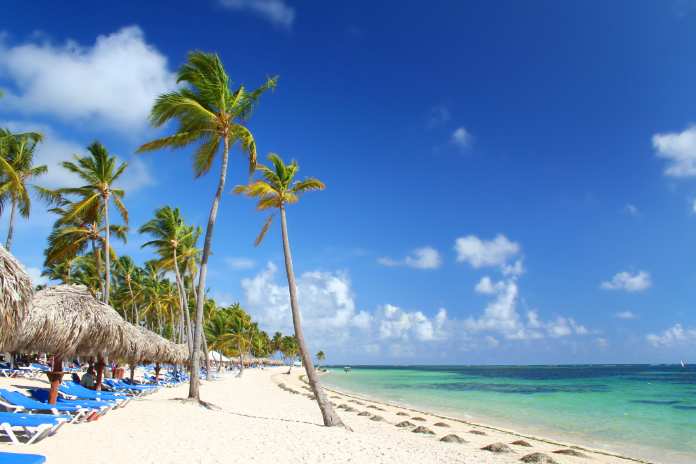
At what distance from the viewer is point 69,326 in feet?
34.2

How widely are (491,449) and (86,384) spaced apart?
13.0 meters

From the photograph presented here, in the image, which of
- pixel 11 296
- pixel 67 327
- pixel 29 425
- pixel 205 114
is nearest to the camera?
pixel 11 296

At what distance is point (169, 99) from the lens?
13.7 metres

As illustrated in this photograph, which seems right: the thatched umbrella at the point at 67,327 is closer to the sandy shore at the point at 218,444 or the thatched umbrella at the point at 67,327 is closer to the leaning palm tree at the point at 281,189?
the sandy shore at the point at 218,444

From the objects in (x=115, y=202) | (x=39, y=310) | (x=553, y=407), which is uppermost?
(x=115, y=202)

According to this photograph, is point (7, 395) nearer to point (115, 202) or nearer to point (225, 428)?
point (225, 428)

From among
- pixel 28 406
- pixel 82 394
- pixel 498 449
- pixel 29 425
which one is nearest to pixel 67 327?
pixel 28 406

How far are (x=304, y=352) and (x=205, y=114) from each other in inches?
316

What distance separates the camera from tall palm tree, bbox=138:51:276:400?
13.8 metres

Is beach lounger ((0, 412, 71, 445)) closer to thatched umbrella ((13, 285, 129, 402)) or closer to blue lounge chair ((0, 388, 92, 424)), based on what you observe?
blue lounge chair ((0, 388, 92, 424))

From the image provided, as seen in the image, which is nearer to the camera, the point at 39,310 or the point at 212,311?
the point at 39,310

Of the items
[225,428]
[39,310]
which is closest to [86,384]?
[39,310]

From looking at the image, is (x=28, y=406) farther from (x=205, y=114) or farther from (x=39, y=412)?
(x=205, y=114)

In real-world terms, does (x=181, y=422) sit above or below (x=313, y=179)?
below
